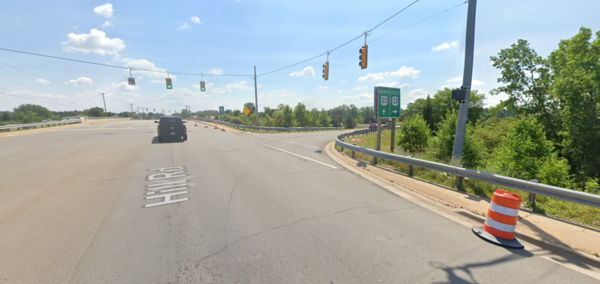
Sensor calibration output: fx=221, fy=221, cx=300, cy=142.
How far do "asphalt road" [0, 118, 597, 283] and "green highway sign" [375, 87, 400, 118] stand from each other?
4.94 meters

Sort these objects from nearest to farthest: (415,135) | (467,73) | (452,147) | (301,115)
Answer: (467,73) → (452,147) → (415,135) → (301,115)

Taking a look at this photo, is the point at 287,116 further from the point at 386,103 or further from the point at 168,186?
the point at 168,186

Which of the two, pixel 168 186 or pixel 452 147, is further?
pixel 452 147

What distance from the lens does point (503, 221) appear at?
3.55m

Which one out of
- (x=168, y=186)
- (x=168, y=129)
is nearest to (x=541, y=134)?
(x=168, y=186)

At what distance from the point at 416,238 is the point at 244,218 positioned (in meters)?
3.06

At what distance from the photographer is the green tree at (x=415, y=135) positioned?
1337 centimetres

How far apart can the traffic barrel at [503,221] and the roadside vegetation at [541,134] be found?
1.87 m

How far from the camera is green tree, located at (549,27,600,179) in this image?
560 inches

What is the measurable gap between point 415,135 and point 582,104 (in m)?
12.9

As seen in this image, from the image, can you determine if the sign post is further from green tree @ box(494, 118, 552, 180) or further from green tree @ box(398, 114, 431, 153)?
green tree @ box(494, 118, 552, 180)

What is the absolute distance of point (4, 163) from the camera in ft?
→ 29.5

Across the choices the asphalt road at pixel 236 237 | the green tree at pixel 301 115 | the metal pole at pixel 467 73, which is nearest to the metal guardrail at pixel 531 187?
the metal pole at pixel 467 73

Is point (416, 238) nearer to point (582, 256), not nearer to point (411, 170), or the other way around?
point (582, 256)
